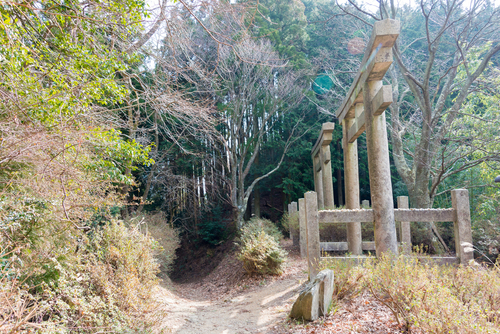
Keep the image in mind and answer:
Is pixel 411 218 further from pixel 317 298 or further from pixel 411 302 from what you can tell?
pixel 411 302

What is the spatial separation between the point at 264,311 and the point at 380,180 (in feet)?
9.52

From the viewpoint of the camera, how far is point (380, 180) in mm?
4918

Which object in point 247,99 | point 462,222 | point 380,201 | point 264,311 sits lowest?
point 264,311

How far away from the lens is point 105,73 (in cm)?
598

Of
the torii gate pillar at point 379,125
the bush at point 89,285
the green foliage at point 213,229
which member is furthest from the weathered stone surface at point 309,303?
the green foliage at point 213,229

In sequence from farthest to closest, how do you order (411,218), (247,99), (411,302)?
1. (247,99)
2. (411,218)
3. (411,302)

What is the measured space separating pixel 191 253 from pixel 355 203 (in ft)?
37.0

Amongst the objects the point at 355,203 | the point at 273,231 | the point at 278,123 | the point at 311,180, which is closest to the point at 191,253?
the point at 273,231

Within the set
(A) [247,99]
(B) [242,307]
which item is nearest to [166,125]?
(A) [247,99]

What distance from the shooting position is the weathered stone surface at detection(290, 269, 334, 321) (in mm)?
3844

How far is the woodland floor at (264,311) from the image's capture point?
360 centimetres

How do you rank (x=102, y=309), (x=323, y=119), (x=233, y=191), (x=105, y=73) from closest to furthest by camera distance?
(x=102, y=309) → (x=105, y=73) → (x=233, y=191) → (x=323, y=119)

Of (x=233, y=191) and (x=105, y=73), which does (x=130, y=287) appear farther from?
(x=233, y=191)

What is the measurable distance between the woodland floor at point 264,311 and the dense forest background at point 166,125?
1214 millimetres
